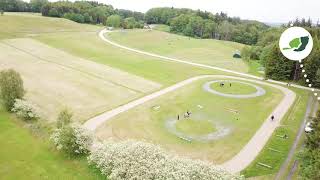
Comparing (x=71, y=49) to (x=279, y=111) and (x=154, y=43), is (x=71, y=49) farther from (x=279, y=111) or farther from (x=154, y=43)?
(x=279, y=111)

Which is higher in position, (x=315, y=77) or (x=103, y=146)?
(x=315, y=77)

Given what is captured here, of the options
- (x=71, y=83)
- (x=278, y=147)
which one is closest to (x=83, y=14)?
(x=71, y=83)

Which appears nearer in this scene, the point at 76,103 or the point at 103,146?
the point at 103,146

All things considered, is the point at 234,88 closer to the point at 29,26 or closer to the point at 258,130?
the point at 258,130

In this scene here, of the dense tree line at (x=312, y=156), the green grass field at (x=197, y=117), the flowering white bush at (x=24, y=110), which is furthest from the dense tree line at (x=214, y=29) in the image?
the dense tree line at (x=312, y=156)

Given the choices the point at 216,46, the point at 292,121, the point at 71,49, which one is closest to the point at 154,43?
the point at 216,46

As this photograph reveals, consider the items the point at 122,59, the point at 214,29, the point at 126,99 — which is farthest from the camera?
the point at 214,29

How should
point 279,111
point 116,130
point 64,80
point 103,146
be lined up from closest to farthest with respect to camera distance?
point 103,146 < point 116,130 < point 279,111 < point 64,80
